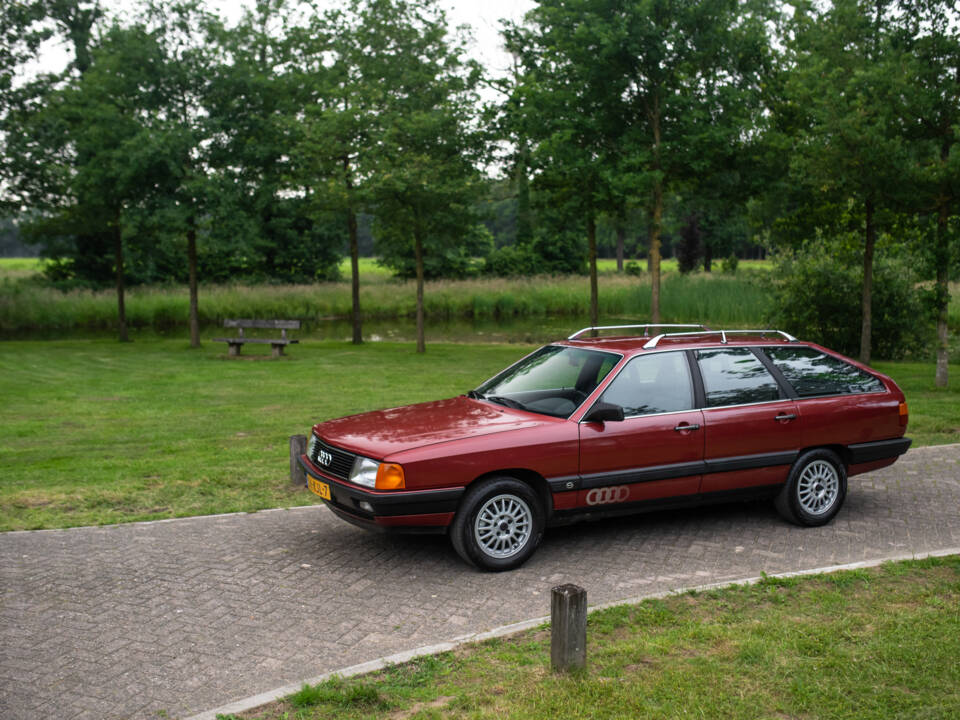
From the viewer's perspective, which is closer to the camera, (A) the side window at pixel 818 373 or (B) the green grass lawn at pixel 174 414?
(A) the side window at pixel 818 373

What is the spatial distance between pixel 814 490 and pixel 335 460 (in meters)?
3.95

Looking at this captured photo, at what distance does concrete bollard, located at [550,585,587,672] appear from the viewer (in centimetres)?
439

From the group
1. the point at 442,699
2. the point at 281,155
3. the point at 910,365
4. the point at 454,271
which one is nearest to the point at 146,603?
the point at 442,699

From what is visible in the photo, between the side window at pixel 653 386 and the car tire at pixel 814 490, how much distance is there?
3.80 ft

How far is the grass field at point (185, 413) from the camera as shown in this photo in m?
8.45

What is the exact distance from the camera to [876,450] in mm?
7656

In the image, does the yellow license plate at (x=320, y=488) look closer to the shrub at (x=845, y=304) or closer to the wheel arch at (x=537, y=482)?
the wheel arch at (x=537, y=482)

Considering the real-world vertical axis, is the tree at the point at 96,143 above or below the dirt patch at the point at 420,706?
above

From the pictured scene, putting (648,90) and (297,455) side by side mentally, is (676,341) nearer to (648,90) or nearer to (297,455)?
(297,455)

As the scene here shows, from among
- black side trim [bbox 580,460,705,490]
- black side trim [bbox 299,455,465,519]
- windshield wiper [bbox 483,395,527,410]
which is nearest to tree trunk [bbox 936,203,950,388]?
black side trim [bbox 580,460,705,490]

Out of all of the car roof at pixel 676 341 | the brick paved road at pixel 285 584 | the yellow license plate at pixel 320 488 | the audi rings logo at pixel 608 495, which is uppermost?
the car roof at pixel 676 341

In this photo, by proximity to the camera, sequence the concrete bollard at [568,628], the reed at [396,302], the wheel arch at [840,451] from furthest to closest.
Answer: the reed at [396,302] < the wheel arch at [840,451] < the concrete bollard at [568,628]

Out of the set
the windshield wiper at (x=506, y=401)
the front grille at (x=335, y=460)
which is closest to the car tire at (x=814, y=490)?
the windshield wiper at (x=506, y=401)

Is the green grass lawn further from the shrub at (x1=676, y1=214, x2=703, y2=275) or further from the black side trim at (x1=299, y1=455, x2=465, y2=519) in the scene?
the shrub at (x1=676, y1=214, x2=703, y2=275)
